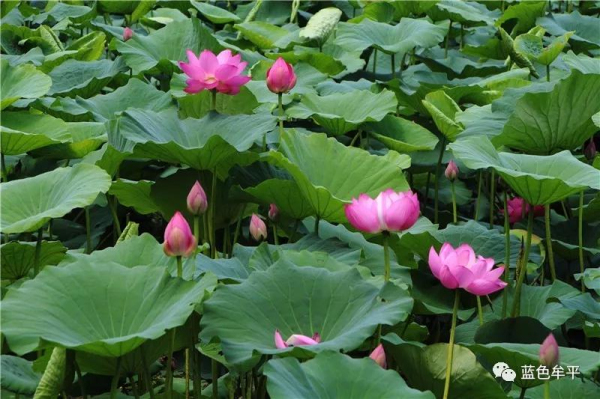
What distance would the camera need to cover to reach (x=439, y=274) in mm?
1271

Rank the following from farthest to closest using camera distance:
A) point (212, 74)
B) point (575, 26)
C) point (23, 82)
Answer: point (575, 26) < point (23, 82) < point (212, 74)

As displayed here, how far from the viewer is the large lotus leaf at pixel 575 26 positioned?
301 cm

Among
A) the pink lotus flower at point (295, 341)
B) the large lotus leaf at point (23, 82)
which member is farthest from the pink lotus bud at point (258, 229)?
the large lotus leaf at point (23, 82)

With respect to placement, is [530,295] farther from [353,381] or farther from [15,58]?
[15,58]

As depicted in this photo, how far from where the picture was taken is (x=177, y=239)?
4.15ft

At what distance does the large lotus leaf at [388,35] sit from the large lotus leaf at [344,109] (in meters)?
0.44

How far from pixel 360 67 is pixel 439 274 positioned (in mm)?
1532

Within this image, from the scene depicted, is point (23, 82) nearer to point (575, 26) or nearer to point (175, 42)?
point (175, 42)

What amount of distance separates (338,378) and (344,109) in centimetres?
111

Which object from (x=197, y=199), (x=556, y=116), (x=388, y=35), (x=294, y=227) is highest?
(x=197, y=199)

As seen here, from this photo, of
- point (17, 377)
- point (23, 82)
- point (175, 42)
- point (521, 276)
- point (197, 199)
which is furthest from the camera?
point (175, 42)

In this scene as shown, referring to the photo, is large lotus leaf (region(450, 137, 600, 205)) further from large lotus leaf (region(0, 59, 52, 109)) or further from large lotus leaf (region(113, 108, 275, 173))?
large lotus leaf (region(0, 59, 52, 109))

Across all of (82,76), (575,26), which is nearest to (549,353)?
(82,76)

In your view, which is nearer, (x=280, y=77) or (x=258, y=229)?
(x=258, y=229)
